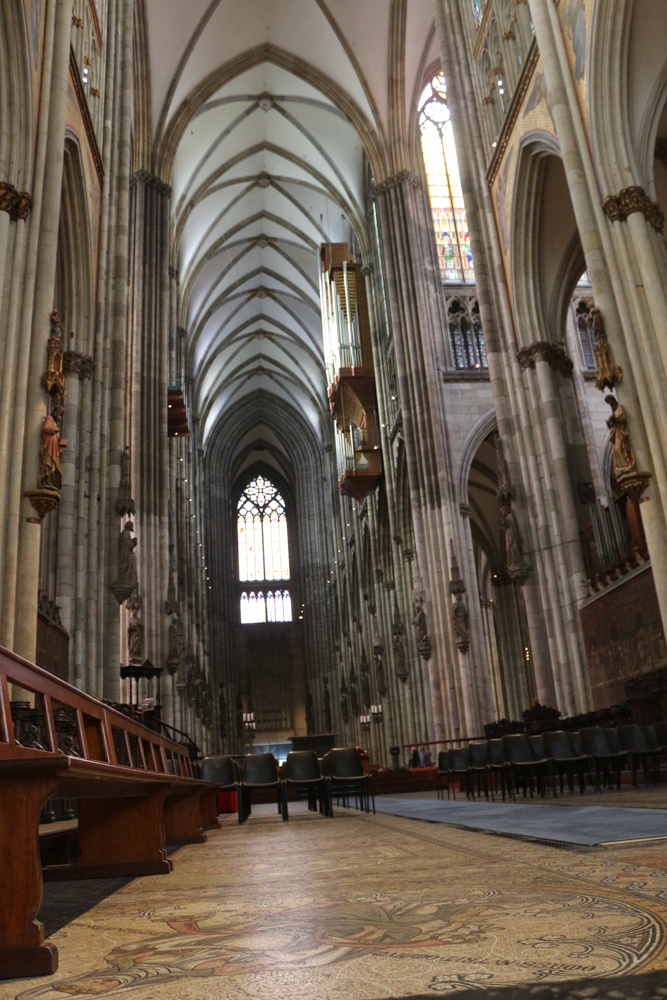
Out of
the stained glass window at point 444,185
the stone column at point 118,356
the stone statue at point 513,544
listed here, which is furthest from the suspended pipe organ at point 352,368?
the stone statue at point 513,544

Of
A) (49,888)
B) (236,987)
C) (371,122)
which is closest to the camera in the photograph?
(236,987)

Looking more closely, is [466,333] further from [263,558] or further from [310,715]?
[263,558]

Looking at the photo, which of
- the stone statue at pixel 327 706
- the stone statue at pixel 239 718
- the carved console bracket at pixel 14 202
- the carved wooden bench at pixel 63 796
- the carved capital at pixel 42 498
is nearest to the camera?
the carved wooden bench at pixel 63 796

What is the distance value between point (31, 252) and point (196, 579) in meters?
25.8

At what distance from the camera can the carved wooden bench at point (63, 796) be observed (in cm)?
210

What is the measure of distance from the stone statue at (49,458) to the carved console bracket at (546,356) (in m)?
8.55

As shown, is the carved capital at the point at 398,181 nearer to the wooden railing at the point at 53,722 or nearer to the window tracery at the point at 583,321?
the window tracery at the point at 583,321

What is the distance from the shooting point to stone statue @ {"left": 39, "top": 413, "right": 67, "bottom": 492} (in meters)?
8.01

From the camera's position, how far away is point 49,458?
809 cm

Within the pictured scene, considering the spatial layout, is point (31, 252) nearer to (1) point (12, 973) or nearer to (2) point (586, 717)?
(1) point (12, 973)

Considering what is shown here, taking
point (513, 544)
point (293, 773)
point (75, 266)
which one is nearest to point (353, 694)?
point (513, 544)

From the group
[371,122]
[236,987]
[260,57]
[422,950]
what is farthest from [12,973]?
[260,57]

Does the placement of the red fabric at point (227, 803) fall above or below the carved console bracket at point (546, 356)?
below

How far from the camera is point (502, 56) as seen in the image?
567 inches
